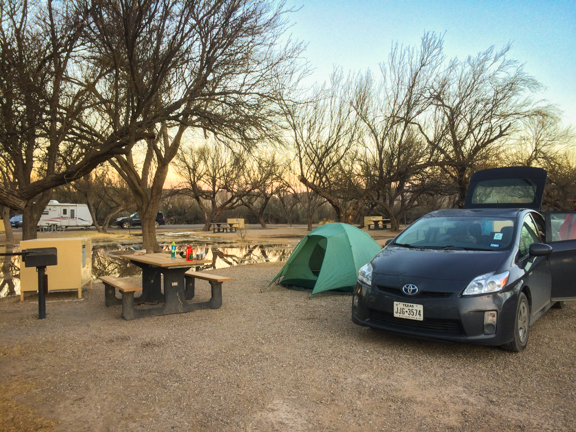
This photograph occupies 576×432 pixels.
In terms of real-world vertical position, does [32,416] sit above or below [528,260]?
below

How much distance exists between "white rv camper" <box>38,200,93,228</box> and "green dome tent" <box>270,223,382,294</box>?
29803 millimetres

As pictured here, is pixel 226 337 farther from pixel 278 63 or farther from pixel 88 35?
pixel 278 63

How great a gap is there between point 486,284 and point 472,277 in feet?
0.49

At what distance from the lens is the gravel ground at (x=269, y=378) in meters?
3.35

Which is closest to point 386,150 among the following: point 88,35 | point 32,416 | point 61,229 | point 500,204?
point 500,204

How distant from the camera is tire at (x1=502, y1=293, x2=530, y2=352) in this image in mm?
4719

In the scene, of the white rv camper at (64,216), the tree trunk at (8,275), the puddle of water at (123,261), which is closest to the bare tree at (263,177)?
the white rv camper at (64,216)

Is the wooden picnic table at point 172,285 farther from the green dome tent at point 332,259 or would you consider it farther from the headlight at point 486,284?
the headlight at point 486,284

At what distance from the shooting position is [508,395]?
3758 millimetres

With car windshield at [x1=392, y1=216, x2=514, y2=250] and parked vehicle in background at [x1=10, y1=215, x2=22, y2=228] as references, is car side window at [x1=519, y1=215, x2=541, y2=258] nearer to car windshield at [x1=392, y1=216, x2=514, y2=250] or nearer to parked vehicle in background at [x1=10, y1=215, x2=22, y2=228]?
car windshield at [x1=392, y1=216, x2=514, y2=250]

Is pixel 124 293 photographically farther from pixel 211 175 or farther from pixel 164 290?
pixel 211 175

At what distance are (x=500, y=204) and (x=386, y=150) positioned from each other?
35.0 feet

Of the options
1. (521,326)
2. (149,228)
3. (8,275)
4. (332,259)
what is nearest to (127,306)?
(332,259)

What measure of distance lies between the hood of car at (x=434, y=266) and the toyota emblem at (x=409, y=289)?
45mm
